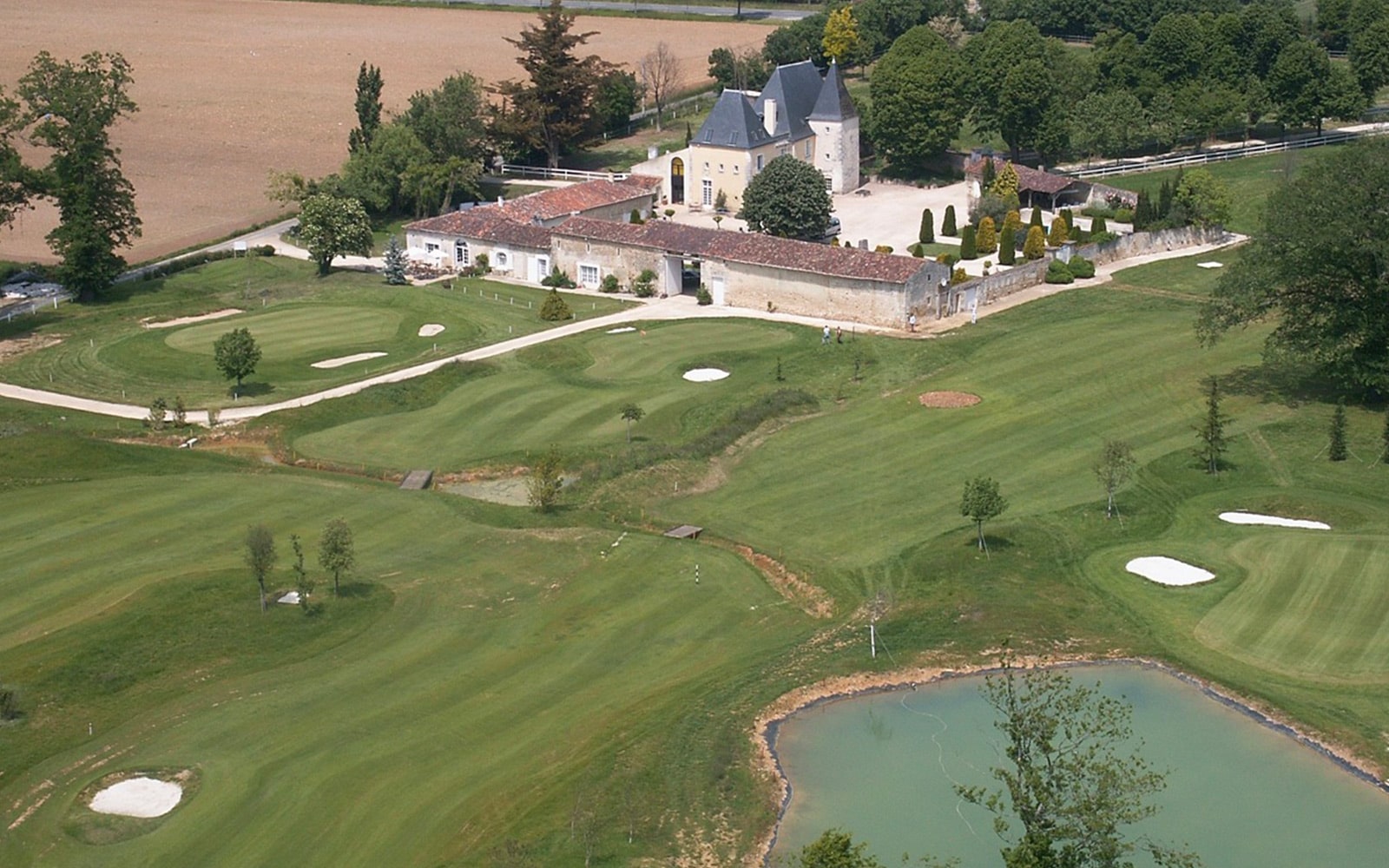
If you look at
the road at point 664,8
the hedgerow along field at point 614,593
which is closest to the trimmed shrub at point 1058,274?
the hedgerow along field at point 614,593

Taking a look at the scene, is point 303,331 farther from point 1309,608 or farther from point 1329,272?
point 1309,608

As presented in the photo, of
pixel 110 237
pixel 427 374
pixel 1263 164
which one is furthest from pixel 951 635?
pixel 1263 164

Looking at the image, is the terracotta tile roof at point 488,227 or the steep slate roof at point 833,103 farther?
the steep slate roof at point 833,103

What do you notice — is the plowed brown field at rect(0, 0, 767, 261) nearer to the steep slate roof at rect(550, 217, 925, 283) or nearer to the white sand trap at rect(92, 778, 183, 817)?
the steep slate roof at rect(550, 217, 925, 283)

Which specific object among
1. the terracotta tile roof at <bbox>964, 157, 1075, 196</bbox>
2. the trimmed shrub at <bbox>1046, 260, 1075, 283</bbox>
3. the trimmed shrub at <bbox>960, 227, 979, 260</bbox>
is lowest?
the trimmed shrub at <bbox>1046, 260, 1075, 283</bbox>

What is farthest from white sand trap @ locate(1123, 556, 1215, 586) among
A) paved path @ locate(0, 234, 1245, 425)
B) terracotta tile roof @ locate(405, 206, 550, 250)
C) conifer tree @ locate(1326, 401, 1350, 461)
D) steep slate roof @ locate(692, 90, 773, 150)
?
steep slate roof @ locate(692, 90, 773, 150)

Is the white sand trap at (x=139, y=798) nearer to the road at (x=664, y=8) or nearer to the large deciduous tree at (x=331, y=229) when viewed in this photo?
the large deciduous tree at (x=331, y=229)
